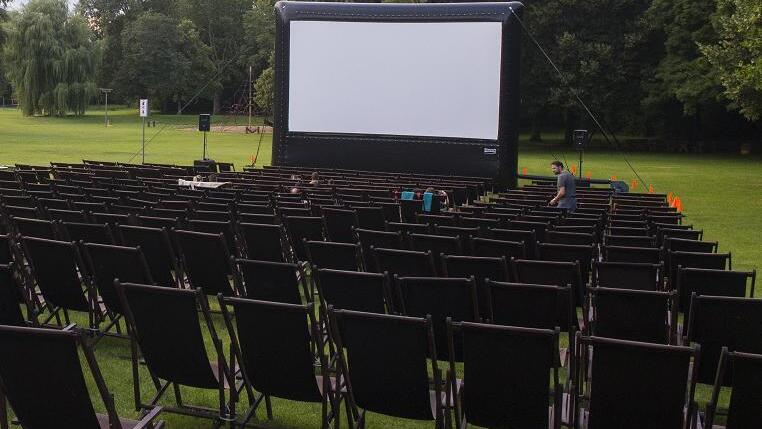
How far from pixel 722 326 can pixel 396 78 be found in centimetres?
1436

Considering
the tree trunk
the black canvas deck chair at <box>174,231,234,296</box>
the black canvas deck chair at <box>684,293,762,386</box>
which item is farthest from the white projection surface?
the tree trunk

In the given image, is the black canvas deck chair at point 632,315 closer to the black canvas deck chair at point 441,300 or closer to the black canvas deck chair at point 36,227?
the black canvas deck chair at point 441,300

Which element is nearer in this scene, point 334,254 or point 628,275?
point 628,275

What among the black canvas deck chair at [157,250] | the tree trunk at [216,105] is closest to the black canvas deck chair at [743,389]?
the black canvas deck chair at [157,250]

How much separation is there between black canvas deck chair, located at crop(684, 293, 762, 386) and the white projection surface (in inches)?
521

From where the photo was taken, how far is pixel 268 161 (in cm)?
2761

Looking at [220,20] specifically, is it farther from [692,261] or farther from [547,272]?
[547,272]

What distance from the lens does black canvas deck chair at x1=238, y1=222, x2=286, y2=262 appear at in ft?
22.4

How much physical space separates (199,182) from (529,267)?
8284mm

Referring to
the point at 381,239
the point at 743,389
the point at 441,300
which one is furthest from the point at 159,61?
the point at 743,389

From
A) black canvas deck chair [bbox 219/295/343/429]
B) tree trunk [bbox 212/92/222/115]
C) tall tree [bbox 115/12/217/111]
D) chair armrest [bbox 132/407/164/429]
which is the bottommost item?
chair armrest [bbox 132/407/164/429]

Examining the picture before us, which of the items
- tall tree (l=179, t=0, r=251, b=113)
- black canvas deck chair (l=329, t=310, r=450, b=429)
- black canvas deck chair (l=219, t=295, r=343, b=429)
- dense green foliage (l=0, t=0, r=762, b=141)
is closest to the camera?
black canvas deck chair (l=329, t=310, r=450, b=429)

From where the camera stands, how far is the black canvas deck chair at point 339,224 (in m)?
8.24

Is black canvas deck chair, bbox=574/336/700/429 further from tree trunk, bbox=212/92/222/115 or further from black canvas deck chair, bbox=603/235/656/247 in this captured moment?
tree trunk, bbox=212/92/222/115
